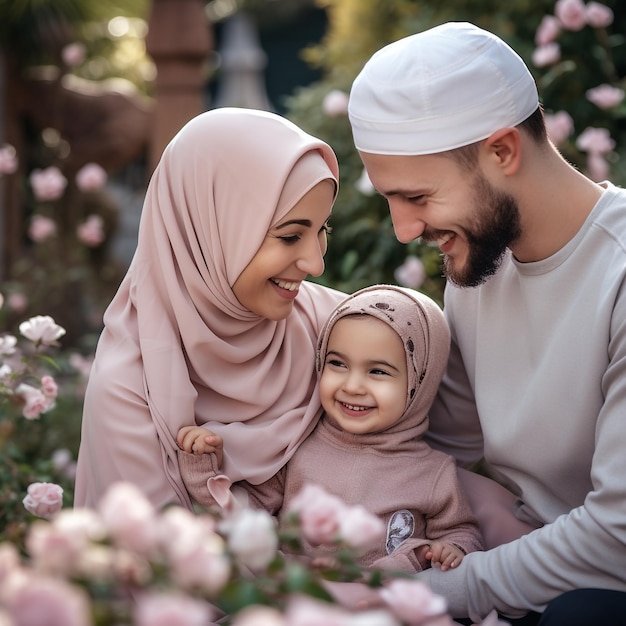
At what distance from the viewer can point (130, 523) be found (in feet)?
3.69

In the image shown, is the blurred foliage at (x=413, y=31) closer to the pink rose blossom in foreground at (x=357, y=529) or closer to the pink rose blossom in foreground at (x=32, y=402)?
the pink rose blossom in foreground at (x=32, y=402)

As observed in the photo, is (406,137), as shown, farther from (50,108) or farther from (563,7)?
(50,108)

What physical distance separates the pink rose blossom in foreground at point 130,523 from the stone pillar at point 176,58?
534 centimetres

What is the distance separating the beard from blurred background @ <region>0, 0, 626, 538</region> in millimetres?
1246

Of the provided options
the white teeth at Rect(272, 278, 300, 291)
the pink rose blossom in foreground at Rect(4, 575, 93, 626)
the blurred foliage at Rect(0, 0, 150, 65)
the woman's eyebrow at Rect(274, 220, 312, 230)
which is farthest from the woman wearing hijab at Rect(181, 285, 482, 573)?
the blurred foliage at Rect(0, 0, 150, 65)

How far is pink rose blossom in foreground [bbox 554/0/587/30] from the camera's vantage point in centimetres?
467

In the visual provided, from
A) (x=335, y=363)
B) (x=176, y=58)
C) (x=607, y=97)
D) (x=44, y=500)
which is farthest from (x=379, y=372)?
(x=176, y=58)

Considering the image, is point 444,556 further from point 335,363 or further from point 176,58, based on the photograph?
point 176,58

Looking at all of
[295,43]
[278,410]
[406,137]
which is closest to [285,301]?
[278,410]

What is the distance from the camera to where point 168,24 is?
627 centimetres

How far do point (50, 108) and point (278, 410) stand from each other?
230 inches

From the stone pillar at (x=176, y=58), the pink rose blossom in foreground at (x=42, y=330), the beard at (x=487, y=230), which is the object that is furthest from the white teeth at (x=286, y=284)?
the stone pillar at (x=176, y=58)

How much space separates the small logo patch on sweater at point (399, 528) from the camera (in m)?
2.51

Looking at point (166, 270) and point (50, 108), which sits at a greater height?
point (166, 270)
